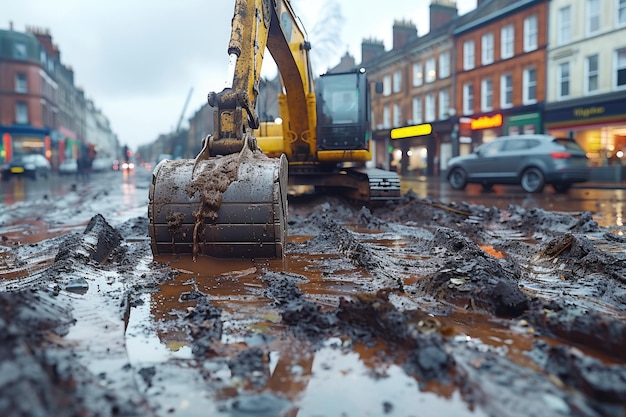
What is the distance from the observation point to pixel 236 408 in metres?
2.02

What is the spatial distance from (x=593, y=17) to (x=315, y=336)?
89.2 feet

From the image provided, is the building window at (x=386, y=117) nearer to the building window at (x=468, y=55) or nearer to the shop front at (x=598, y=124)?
the building window at (x=468, y=55)

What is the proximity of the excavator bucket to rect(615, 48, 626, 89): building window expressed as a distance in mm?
23633

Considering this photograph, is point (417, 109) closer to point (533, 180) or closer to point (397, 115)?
point (397, 115)

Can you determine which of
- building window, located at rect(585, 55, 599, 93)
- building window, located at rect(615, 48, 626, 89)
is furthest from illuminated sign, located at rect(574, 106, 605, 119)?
building window, located at rect(615, 48, 626, 89)

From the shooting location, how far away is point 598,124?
24.2m

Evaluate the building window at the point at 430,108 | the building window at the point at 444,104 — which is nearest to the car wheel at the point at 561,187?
the building window at the point at 444,104

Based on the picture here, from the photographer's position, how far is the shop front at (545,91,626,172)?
920 inches

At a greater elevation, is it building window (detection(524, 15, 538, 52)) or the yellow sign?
building window (detection(524, 15, 538, 52))

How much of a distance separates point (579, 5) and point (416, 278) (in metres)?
26.0

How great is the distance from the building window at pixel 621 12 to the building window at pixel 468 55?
9406mm

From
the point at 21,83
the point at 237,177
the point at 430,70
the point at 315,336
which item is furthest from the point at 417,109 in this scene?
A: the point at 21,83

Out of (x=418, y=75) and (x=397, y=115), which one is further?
(x=397, y=115)

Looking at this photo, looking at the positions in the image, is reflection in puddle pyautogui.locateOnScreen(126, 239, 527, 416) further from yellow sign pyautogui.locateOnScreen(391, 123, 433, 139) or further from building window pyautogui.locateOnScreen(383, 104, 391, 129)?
building window pyautogui.locateOnScreen(383, 104, 391, 129)
